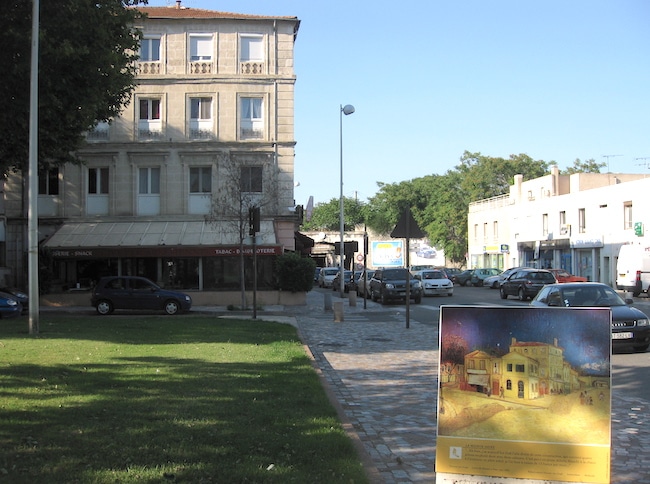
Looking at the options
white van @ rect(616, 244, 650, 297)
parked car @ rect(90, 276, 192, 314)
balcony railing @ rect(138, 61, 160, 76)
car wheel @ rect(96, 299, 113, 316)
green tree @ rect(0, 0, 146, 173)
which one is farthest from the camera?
white van @ rect(616, 244, 650, 297)

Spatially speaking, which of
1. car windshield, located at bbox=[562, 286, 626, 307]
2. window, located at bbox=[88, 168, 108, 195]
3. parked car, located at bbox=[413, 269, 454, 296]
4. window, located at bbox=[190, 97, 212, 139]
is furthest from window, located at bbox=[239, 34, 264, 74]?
car windshield, located at bbox=[562, 286, 626, 307]

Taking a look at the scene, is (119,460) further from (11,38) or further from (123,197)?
(123,197)

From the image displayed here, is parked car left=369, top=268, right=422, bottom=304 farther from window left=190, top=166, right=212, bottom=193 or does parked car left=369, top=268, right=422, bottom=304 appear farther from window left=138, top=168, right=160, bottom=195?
window left=138, top=168, right=160, bottom=195

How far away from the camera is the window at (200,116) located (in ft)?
109

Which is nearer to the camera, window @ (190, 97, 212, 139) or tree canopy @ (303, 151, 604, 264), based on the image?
window @ (190, 97, 212, 139)

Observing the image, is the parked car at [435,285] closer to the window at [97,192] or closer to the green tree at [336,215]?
the window at [97,192]

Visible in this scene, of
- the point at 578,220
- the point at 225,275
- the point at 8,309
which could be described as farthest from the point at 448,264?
the point at 8,309

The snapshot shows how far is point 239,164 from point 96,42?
14310mm

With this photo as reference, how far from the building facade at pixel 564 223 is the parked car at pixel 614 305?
30563 mm

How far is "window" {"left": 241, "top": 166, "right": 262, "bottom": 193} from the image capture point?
32491 millimetres

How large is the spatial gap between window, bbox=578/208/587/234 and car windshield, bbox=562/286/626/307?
39009mm

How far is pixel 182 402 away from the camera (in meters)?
7.54

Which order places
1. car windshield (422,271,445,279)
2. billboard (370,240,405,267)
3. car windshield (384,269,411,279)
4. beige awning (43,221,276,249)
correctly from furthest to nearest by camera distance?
billboard (370,240,405,267) → car windshield (422,271,445,279) → car windshield (384,269,411,279) → beige awning (43,221,276,249)

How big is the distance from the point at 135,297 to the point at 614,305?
1775 centimetres
